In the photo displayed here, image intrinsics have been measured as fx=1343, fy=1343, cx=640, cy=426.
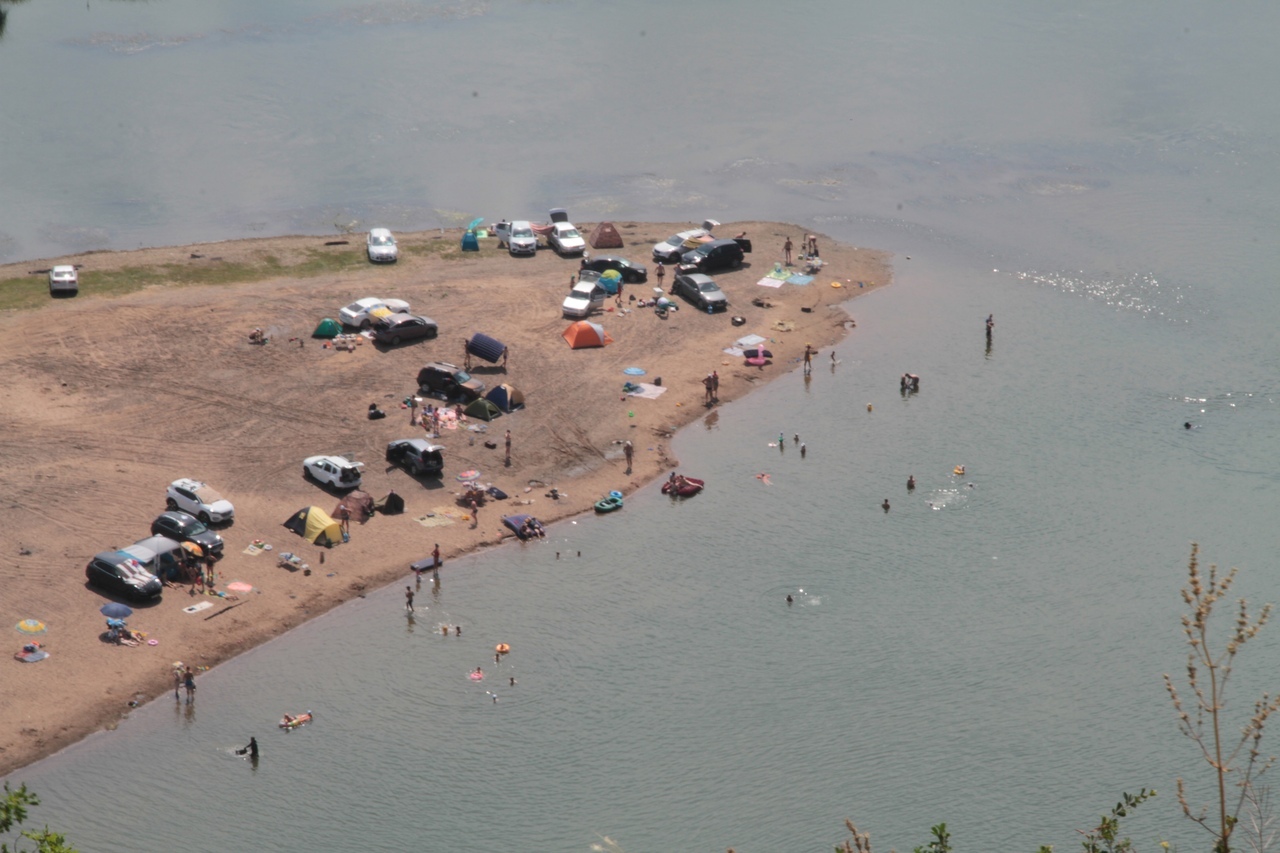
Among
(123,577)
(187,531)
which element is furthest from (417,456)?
(123,577)

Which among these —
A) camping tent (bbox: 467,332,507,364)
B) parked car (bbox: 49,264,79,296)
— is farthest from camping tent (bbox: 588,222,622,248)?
parked car (bbox: 49,264,79,296)

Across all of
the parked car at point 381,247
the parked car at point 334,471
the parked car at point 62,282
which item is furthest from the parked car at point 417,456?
the parked car at point 62,282

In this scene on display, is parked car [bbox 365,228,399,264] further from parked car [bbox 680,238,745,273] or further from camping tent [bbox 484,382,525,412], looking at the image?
camping tent [bbox 484,382,525,412]

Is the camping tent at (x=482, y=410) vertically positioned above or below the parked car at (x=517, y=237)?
below

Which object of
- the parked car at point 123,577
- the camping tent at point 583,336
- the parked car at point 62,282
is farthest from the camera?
the parked car at point 62,282

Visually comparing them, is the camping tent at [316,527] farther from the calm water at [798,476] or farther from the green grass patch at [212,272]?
the green grass patch at [212,272]

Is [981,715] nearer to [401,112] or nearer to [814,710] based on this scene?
[814,710]

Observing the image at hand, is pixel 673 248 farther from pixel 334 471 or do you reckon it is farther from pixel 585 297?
pixel 334 471
